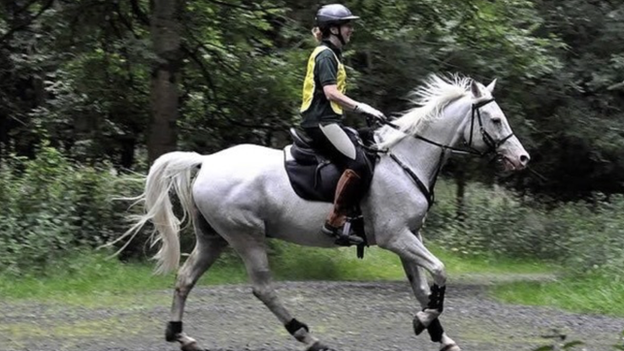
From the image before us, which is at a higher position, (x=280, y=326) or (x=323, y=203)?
(x=323, y=203)

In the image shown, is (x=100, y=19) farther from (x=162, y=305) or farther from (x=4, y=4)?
(x=162, y=305)

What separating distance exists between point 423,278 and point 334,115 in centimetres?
153

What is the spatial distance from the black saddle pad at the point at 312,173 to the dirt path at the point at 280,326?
4.46ft

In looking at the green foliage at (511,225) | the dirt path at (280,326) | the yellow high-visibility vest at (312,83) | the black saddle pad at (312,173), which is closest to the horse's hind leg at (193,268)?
the dirt path at (280,326)

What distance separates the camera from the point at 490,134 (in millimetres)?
8945

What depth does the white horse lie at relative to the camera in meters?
8.72

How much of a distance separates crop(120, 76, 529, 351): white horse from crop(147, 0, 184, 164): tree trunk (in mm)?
6551

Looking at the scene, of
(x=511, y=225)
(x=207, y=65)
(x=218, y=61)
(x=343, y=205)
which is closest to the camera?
(x=343, y=205)

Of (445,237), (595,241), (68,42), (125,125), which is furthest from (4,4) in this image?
(445,237)

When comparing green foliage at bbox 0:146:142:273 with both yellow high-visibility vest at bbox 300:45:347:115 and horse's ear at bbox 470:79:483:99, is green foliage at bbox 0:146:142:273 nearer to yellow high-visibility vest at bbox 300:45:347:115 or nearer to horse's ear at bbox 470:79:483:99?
yellow high-visibility vest at bbox 300:45:347:115

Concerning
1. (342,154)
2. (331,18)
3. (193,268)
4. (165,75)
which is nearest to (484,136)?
(342,154)

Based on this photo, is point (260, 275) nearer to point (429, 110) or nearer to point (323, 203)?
point (323, 203)

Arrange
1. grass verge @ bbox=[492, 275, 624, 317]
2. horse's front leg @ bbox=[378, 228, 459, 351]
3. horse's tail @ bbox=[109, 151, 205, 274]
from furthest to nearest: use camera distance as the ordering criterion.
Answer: grass verge @ bbox=[492, 275, 624, 317] < horse's tail @ bbox=[109, 151, 205, 274] < horse's front leg @ bbox=[378, 228, 459, 351]

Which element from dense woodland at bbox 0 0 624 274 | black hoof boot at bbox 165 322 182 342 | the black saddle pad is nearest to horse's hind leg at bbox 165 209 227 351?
black hoof boot at bbox 165 322 182 342
